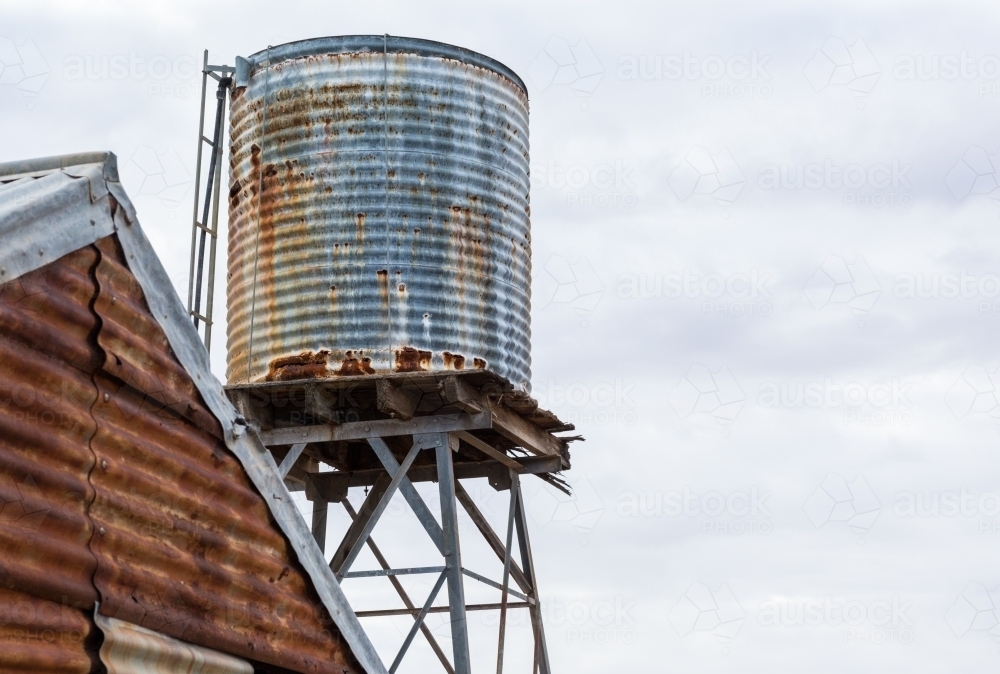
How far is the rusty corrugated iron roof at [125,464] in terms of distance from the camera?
4977 mm

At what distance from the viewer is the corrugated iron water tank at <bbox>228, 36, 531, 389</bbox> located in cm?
1233

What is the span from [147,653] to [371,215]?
749 centimetres

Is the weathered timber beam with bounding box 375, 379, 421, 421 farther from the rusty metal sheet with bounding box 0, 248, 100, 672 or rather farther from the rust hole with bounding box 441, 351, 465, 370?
the rusty metal sheet with bounding box 0, 248, 100, 672

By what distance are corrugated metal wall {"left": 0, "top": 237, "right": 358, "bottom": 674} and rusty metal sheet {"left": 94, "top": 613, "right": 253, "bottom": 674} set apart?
0.14 feet

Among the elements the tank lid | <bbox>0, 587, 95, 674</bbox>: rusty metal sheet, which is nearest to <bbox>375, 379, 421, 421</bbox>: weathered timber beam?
the tank lid

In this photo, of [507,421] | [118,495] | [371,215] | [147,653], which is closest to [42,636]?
[147,653]

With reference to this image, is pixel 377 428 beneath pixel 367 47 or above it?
beneath

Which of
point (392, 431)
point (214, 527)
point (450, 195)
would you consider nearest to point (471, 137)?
point (450, 195)

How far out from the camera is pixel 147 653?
5.18 metres

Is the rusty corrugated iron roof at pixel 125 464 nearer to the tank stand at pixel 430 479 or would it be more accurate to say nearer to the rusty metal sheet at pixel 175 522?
the rusty metal sheet at pixel 175 522

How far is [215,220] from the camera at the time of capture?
12.9 metres

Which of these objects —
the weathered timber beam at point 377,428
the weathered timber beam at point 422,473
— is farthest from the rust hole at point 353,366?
the weathered timber beam at point 422,473

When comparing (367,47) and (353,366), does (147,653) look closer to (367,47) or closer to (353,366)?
(353,366)

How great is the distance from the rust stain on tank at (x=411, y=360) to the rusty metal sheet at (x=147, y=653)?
21.7 ft
